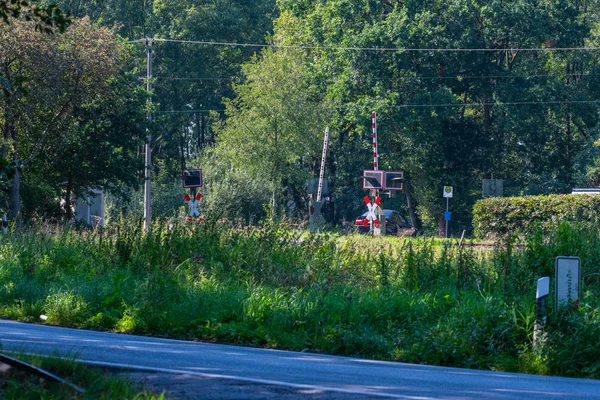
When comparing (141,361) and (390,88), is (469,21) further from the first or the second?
(141,361)

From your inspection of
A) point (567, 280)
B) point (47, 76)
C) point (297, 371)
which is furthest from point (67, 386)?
point (47, 76)

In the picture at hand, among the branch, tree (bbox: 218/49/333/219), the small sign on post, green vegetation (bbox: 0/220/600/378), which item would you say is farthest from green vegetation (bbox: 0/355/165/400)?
tree (bbox: 218/49/333/219)

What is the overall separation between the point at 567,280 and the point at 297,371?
4353 millimetres

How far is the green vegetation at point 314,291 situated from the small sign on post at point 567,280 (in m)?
0.30

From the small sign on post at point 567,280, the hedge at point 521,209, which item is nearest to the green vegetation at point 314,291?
the small sign on post at point 567,280

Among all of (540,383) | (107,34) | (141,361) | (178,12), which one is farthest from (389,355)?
(178,12)

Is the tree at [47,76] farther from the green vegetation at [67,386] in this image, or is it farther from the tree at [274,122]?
the tree at [274,122]

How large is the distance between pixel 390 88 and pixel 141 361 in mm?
44968

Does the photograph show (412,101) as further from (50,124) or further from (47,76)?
(47,76)

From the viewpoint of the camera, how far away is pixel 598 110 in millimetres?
56156

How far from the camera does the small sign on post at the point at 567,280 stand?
11648mm

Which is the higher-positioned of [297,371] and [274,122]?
[274,122]

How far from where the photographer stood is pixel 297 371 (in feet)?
31.1

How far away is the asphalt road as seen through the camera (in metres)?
8.35
